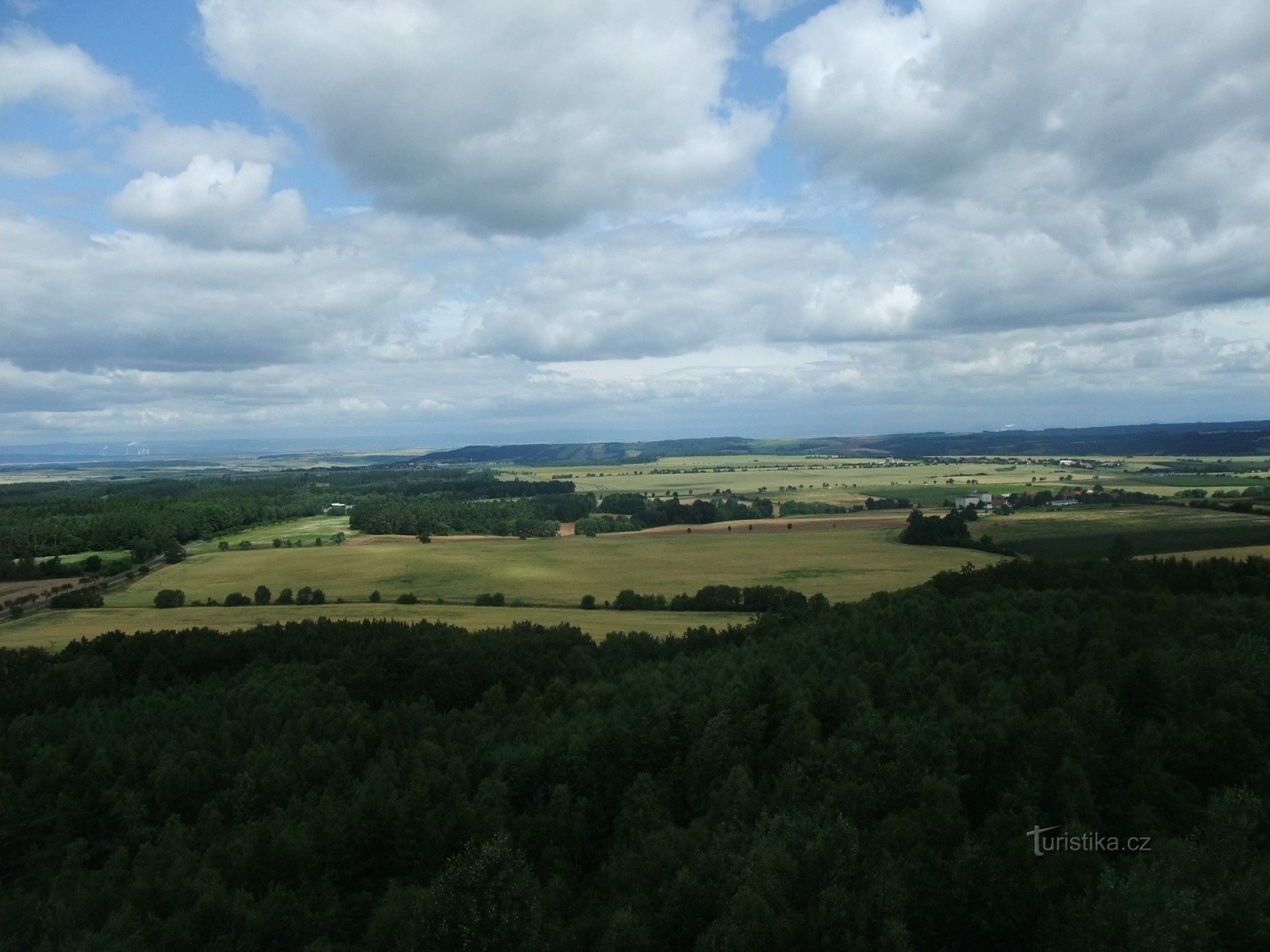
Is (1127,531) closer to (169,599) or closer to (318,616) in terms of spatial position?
(318,616)

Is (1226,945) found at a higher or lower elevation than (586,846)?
higher

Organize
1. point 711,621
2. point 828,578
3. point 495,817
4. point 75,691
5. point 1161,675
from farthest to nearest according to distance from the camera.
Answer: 1. point 828,578
2. point 711,621
3. point 75,691
4. point 1161,675
5. point 495,817

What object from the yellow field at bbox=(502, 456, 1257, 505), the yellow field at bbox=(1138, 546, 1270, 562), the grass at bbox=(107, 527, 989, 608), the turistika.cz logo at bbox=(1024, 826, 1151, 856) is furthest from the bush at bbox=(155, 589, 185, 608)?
the yellow field at bbox=(502, 456, 1257, 505)

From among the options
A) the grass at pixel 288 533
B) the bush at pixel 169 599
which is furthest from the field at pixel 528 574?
the grass at pixel 288 533

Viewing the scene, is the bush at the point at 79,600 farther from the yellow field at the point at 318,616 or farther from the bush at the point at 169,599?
the bush at the point at 169,599

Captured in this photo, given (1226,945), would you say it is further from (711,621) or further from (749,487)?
(749,487)

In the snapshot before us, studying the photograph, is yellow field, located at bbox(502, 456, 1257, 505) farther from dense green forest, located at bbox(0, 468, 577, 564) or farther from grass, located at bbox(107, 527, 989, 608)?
grass, located at bbox(107, 527, 989, 608)

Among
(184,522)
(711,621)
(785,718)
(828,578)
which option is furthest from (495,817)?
(184,522)
